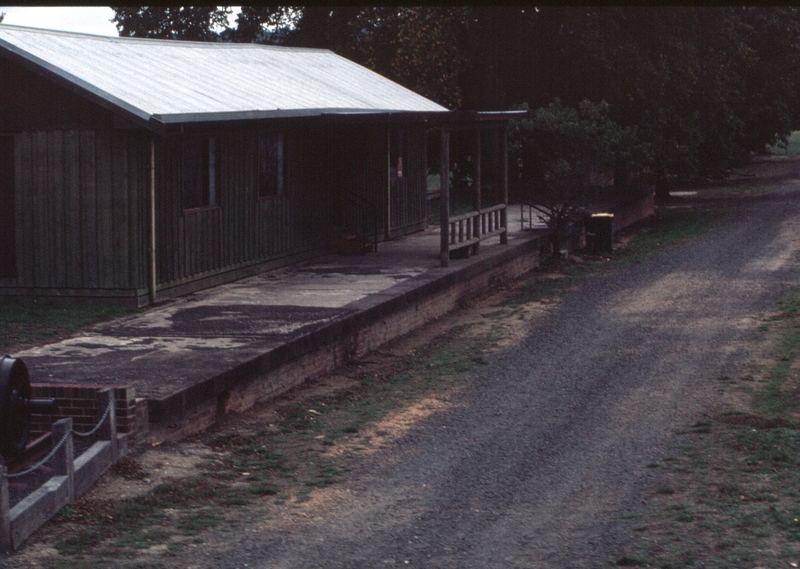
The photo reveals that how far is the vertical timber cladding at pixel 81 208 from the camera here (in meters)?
12.9

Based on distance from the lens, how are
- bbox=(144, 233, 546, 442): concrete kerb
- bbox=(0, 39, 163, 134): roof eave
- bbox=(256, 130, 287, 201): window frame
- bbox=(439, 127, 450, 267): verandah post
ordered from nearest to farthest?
1. bbox=(144, 233, 546, 442): concrete kerb
2. bbox=(0, 39, 163, 134): roof eave
3. bbox=(256, 130, 287, 201): window frame
4. bbox=(439, 127, 450, 267): verandah post

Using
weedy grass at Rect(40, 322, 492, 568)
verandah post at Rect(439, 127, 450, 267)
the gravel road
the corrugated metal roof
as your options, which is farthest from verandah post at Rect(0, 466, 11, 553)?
verandah post at Rect(439, 127, 450, 267)

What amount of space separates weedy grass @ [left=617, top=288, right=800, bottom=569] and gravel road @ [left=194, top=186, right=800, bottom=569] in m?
0.24

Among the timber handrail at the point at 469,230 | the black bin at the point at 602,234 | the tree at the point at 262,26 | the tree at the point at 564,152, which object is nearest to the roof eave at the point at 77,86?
the timber handrail at the point at 469,230

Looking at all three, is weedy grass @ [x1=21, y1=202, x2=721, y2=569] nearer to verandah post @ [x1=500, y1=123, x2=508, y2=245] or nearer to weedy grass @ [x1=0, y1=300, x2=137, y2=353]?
weedy grass @ [x1=0, y1=300, x2=137, y2=353]

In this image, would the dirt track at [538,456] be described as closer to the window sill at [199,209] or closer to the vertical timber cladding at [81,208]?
the window sill at [199,209]

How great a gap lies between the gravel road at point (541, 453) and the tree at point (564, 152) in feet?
20.5

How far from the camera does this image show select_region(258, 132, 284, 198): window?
53.0 feet

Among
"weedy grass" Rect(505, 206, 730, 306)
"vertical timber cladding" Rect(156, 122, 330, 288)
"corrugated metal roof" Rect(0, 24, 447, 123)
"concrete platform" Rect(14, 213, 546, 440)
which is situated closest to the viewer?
"concrete platform" Rect(14, 213, 546, 440)

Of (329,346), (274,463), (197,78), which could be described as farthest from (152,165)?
(274,463)

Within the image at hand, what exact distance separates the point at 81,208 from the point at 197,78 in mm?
3293

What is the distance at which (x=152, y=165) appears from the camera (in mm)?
12906

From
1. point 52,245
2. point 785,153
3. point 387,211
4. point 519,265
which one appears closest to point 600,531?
point 52,245

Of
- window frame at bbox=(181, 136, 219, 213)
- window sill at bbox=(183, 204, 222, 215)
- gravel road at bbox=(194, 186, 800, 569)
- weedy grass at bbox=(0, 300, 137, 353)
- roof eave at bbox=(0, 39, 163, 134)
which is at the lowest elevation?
gravel road at bbox=(194, 186, 800, 569)
